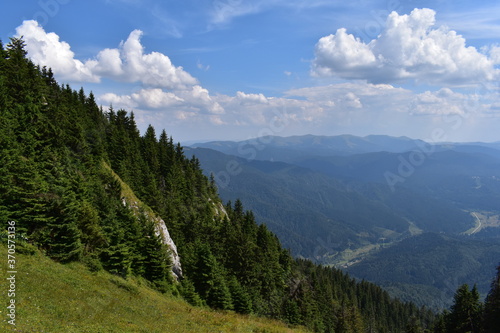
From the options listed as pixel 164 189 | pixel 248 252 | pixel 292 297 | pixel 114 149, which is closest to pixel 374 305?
Answer: pixel 292 297

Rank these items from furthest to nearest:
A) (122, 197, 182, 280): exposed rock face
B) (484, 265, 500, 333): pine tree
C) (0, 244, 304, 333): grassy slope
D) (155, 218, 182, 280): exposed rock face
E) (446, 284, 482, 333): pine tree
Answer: (446, 284, 482, 333): pine tree, (155, 218, 182, 280): exposed rock face, (122, 197, 182, 280): exposed rock face, (484, 265, 500, 333): pine tree, (0, 244, 304, 333): grassy slope

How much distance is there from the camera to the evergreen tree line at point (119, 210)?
27828 mm

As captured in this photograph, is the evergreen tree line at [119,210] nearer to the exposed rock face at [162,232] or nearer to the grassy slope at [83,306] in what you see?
the exposed rock face at [162,232]

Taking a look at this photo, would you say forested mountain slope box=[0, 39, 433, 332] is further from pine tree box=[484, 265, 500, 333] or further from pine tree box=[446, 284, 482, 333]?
pine tree box=[484, 265, 500, 333]

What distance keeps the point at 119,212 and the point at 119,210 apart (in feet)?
0.92

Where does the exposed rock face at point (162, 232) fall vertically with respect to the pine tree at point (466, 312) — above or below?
above

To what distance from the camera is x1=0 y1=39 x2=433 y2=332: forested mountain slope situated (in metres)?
27.7

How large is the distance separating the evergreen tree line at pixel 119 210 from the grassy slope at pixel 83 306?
3.29 meters

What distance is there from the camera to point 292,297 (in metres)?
66.2

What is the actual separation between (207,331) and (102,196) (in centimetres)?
2457

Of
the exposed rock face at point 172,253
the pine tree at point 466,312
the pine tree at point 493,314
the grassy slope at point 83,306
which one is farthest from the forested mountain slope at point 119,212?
the pine tree at point 493,314

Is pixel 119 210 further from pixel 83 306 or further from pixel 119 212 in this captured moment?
pixel 83 306

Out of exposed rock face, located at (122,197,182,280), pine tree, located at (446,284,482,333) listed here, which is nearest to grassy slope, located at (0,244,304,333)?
exposed rock face, located at (122,197,182,280)

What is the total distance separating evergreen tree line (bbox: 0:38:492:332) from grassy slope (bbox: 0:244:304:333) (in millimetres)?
3287
